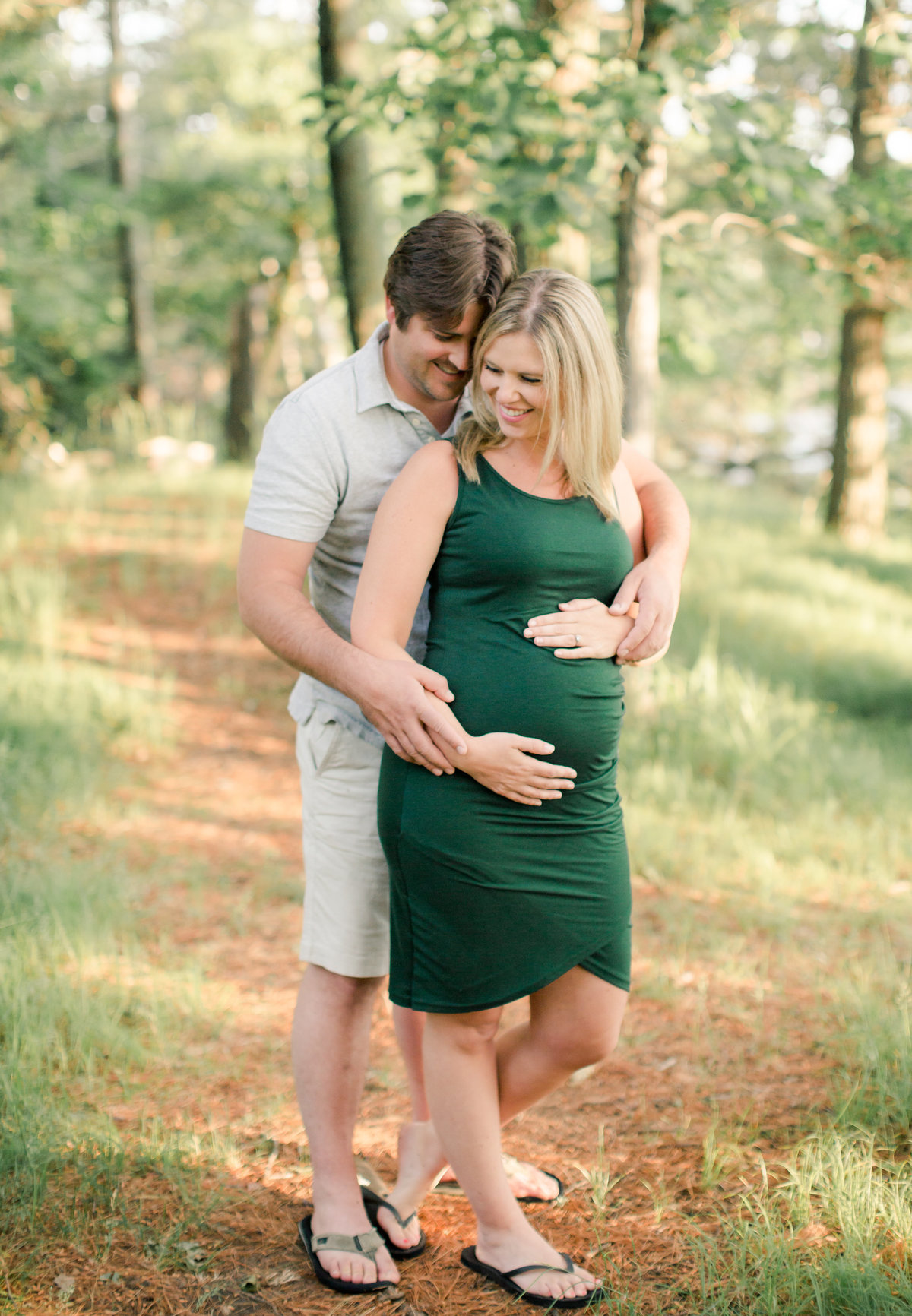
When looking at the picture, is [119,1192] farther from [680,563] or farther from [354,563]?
[680,563]

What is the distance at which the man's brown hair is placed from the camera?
213 cm

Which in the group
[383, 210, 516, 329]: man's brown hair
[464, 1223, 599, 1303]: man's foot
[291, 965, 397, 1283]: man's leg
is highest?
[383, 210, 516, 329]: man's brown hair

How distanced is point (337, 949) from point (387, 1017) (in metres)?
1.35

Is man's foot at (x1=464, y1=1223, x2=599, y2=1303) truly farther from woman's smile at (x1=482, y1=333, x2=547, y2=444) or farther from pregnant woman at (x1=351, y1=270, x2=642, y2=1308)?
woman's smile at (x1=482, y1=333, x2=547, y2=444)

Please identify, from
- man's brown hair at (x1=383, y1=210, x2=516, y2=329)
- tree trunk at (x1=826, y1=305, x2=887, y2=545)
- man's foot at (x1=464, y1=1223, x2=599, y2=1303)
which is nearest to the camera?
man's brown hair at (x1=383, y1=210, x2=516, y2=329)

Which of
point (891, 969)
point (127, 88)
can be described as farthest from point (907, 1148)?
point (127, 88)

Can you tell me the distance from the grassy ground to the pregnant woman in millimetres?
543

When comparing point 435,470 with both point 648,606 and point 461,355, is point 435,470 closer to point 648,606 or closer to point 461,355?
point 461,355

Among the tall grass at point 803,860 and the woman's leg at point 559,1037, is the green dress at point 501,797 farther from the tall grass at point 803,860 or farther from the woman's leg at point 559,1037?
the tall grass at point 803,860

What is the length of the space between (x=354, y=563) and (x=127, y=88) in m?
16.2

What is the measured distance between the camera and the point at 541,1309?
7.32 ft

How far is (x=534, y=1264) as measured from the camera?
227cm

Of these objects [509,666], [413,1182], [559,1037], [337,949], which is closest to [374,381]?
[509,666]

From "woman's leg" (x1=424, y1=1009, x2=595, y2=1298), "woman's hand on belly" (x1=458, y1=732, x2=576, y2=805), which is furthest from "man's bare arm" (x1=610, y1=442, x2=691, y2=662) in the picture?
"woman's leg" (x1=424, y1=1009, x2=595, y2=1298)
